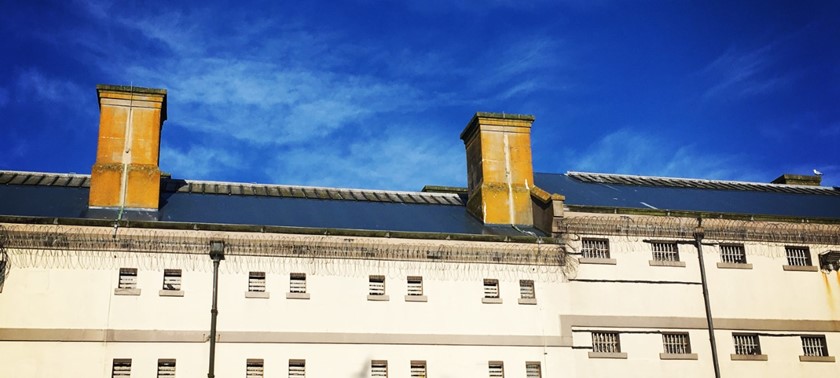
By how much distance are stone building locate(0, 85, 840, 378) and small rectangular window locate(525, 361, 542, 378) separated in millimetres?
102

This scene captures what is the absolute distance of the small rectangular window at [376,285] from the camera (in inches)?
1380

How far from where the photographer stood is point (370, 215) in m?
38.8

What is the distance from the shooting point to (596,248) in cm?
3772

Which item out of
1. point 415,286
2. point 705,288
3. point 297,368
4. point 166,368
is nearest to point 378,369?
point 297,368

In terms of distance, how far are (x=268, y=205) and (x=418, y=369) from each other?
9.46m

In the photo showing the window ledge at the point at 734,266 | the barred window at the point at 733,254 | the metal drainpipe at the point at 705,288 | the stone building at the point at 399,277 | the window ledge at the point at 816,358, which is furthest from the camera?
the barred window at the point at 733,254

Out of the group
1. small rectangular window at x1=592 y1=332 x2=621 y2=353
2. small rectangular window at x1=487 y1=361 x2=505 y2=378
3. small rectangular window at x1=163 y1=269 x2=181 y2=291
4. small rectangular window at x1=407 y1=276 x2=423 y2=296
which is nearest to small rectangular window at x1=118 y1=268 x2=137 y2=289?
small rectangular window at x1=163 y1=269 x2=181 y2=291

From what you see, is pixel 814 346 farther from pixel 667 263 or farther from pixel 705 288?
pixel 667 263

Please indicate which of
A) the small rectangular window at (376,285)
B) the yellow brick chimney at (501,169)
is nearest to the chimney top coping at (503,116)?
the yellow brick chimney at (501,169)

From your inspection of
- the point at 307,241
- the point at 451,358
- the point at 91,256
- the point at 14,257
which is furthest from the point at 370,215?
the point at 14,257

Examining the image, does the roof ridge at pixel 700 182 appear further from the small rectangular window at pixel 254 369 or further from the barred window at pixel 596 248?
the small rectangular window at pixel 254 369

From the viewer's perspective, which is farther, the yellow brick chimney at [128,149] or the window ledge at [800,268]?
the window ledge at [800,268]

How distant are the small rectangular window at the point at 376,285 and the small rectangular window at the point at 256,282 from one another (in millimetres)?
3896

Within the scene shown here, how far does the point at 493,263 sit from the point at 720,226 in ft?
32.4
